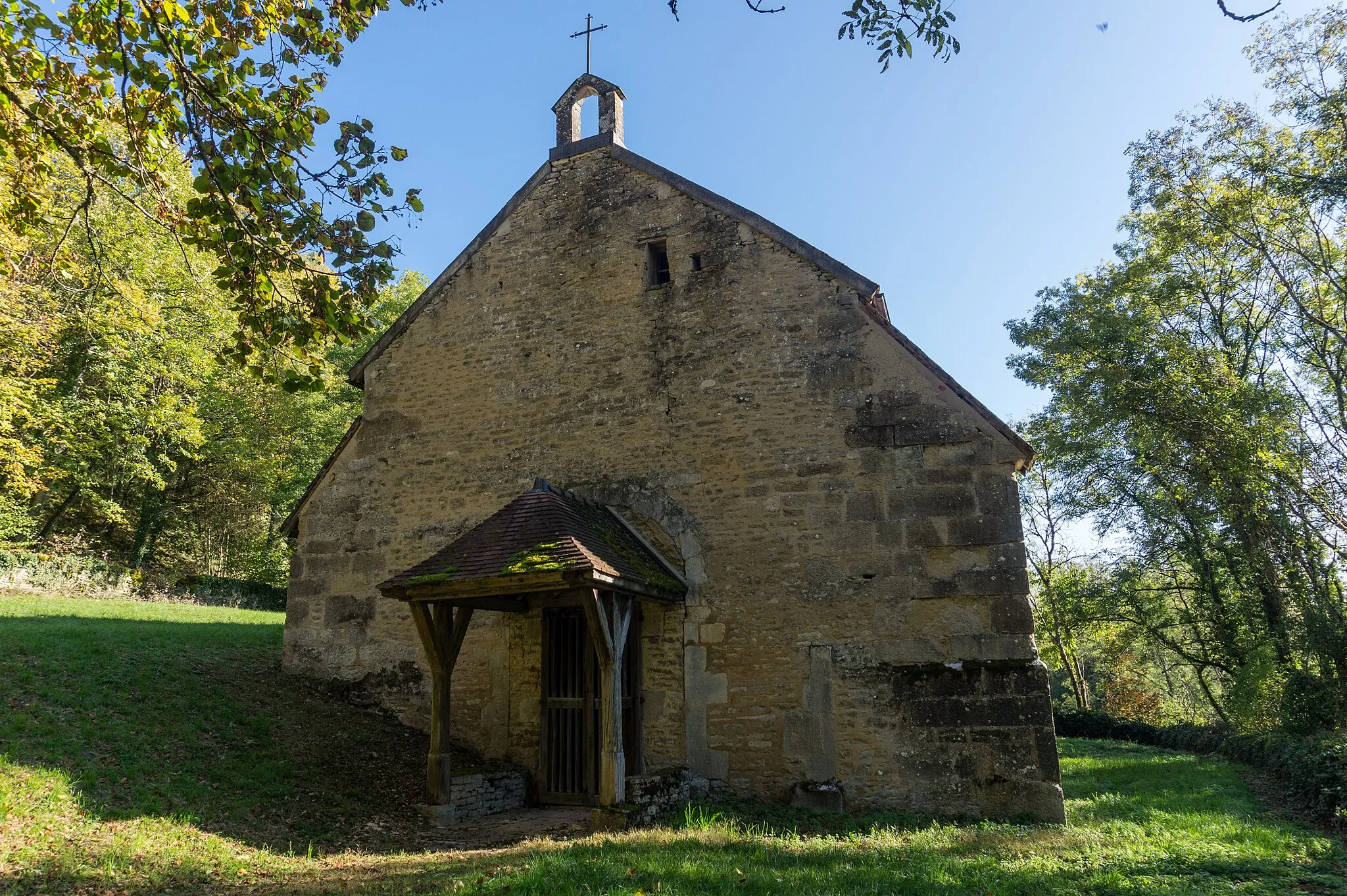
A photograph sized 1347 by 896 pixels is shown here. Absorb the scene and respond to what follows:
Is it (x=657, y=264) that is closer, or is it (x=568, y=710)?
(x=568, y=710)

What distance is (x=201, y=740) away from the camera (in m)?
7.84

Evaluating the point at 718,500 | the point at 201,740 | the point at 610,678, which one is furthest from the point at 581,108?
the point at 201,740

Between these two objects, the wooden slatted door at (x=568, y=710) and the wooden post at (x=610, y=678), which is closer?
the wooden post at (x=610, y=678)

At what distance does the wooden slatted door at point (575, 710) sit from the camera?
353 inches

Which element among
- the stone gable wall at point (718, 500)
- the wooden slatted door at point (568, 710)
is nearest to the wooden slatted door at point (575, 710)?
the wooden slatted door at point (568, 710)

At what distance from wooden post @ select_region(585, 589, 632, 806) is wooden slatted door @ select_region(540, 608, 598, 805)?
1282 millimetres

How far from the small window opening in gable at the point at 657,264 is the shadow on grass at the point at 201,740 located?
647cm

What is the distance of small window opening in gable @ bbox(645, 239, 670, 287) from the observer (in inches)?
415

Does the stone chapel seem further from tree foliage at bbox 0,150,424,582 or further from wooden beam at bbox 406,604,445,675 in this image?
tree foliage at bbox 0,150,424,582

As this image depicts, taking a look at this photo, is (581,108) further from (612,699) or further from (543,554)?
(612,699)

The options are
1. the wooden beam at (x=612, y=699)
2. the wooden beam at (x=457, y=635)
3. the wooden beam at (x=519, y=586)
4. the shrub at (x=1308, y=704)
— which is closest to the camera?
the wooden beam at (x=519, y=586)

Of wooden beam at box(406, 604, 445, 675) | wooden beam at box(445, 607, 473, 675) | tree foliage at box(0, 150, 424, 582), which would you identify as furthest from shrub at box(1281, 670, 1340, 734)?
tree foliage at box(0, 150, 424, 582)

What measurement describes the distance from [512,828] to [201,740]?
124 inches

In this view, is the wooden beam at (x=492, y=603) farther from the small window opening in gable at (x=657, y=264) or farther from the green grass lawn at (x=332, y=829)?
the small window opening in gable at (x=657, y=264)
